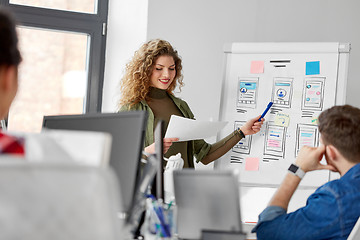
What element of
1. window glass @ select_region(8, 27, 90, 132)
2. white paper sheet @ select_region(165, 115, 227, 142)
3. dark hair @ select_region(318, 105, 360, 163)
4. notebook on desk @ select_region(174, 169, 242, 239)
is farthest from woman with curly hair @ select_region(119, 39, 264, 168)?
notebook on desk @ select_region(174, 169, 242, 239)

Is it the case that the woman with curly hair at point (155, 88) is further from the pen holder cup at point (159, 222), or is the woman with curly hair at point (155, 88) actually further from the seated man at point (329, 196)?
the pen holder cup at point (159, 222)

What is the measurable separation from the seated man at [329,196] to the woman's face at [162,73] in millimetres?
1313

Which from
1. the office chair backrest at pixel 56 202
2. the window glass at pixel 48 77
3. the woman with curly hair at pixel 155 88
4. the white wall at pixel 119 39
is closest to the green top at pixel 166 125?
the woman with curly hair at pixel 155 88

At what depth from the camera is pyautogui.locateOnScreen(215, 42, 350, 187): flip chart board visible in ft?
10.6

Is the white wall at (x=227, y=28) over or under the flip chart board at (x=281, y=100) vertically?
over

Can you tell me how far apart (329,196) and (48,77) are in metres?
2.69

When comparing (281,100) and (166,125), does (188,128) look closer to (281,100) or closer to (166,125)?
(166,125)

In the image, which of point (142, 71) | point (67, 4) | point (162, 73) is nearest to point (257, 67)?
point (162, 73)

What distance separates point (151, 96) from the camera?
2963 mm

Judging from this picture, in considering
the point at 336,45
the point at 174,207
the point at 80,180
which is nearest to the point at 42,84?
the point at 336,45

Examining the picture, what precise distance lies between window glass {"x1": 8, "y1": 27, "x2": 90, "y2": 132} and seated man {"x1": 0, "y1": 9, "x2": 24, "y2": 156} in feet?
10.1

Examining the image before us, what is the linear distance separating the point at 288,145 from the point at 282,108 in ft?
0.78

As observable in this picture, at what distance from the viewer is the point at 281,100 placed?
10.8 ft

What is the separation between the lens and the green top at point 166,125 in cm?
285
